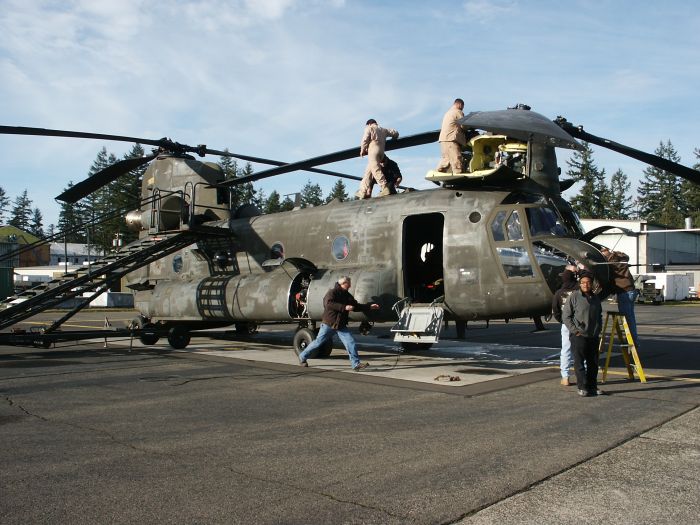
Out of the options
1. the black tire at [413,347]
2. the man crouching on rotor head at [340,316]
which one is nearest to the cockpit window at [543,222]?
the man crouching on rotor head at [340,316]

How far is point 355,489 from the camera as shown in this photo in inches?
191

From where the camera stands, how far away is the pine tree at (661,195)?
111 m

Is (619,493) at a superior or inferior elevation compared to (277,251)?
inferior

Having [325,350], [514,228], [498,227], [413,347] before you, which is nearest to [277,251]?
[325,350]

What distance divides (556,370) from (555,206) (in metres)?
3.17

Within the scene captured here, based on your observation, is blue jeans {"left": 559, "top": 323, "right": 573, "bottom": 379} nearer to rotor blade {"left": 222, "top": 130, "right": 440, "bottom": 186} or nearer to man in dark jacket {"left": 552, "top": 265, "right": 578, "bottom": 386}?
man in dark jacket {"left": 552, "top": 265, "right": 578, "bottom": 386}

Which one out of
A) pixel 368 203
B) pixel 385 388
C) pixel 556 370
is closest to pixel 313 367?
pixel 385 388

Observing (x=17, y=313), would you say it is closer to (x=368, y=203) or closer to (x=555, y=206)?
(x=368, y=203)

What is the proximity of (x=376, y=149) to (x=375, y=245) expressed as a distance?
7.24 ft

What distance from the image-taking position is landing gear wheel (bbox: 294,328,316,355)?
42.2 ft

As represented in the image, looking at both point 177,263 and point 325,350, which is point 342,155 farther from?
point 177,263

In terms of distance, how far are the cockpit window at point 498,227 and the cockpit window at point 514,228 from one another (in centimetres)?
11

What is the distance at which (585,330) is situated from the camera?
356 inches

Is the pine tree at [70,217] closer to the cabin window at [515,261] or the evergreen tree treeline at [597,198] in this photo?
the evergreen tree treeline at [597,198]
